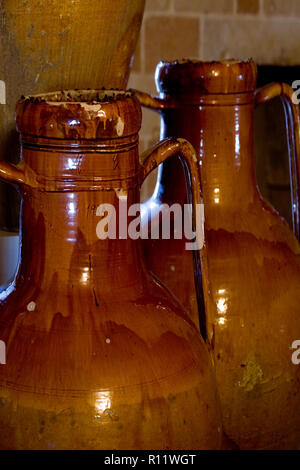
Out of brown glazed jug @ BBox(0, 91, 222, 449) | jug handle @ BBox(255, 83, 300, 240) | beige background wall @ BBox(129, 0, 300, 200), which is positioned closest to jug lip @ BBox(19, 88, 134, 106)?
brown glazed jug @ BBox(0, 91, 222, 449)

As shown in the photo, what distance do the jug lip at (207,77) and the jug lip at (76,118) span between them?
0.15 meters

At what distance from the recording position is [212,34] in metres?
1.45

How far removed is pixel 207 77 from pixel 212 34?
0.86 meters

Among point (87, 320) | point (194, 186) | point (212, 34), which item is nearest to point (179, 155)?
point (194, 186)

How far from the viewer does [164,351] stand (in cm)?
49

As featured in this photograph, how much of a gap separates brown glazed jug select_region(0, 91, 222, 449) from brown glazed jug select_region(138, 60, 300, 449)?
9 cm

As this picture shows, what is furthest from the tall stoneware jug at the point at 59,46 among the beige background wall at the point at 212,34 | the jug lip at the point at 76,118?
the beige background wall at the point at 212,34

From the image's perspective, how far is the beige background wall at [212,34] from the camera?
139cm

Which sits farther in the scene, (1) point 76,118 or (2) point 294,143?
(2) point 294,143

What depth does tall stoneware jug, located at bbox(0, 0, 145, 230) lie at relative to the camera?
2.02ft

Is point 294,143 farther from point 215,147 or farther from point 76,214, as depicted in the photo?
point 76,214

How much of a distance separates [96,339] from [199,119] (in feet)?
0.80

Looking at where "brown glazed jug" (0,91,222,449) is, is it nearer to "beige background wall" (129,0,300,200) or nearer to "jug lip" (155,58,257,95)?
"jug lip" (155,58,257,95)

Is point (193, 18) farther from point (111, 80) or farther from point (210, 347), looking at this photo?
point (210, 347)
